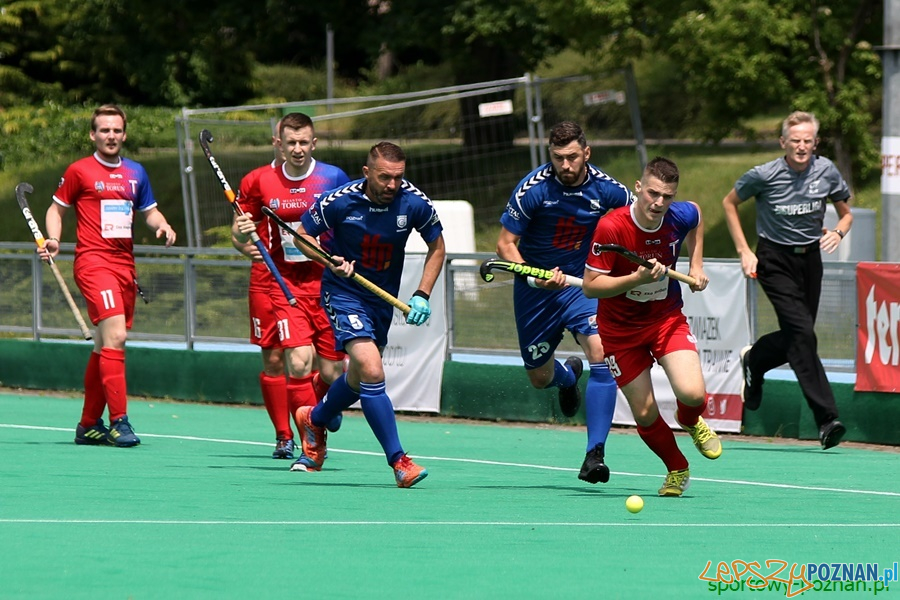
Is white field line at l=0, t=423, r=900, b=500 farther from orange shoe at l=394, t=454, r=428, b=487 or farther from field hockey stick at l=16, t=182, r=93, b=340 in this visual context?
orange shoe at l=394, t=454, r=428, b=487

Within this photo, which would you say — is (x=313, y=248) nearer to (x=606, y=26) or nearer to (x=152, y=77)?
(x=606, y=26)

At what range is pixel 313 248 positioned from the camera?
879cm

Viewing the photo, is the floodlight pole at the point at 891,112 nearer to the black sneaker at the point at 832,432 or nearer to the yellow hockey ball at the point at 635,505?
the black sneaker at the point at 832,432

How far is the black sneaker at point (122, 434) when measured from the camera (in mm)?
10828

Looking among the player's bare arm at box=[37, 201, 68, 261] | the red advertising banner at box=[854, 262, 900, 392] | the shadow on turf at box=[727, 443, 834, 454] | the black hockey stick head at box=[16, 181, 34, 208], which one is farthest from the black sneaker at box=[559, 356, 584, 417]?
the black hockey stick head at box=[16, 181, 34, 208]

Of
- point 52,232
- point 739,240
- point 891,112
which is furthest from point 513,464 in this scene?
point 891,112

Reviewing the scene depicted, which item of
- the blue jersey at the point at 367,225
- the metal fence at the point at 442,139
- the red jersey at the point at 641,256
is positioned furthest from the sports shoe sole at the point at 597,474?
the metal fence at the point at 442,139

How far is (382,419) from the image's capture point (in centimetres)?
852

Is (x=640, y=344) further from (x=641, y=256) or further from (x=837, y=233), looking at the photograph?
(x=837, y=233)

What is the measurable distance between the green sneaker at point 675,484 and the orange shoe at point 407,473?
4.15ft

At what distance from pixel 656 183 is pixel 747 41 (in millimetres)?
14187

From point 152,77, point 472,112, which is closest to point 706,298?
point 472,112

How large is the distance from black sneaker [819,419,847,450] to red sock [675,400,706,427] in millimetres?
2631

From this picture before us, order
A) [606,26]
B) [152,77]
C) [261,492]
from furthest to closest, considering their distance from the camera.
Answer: [152,77] → [606,26] → [261,492]
